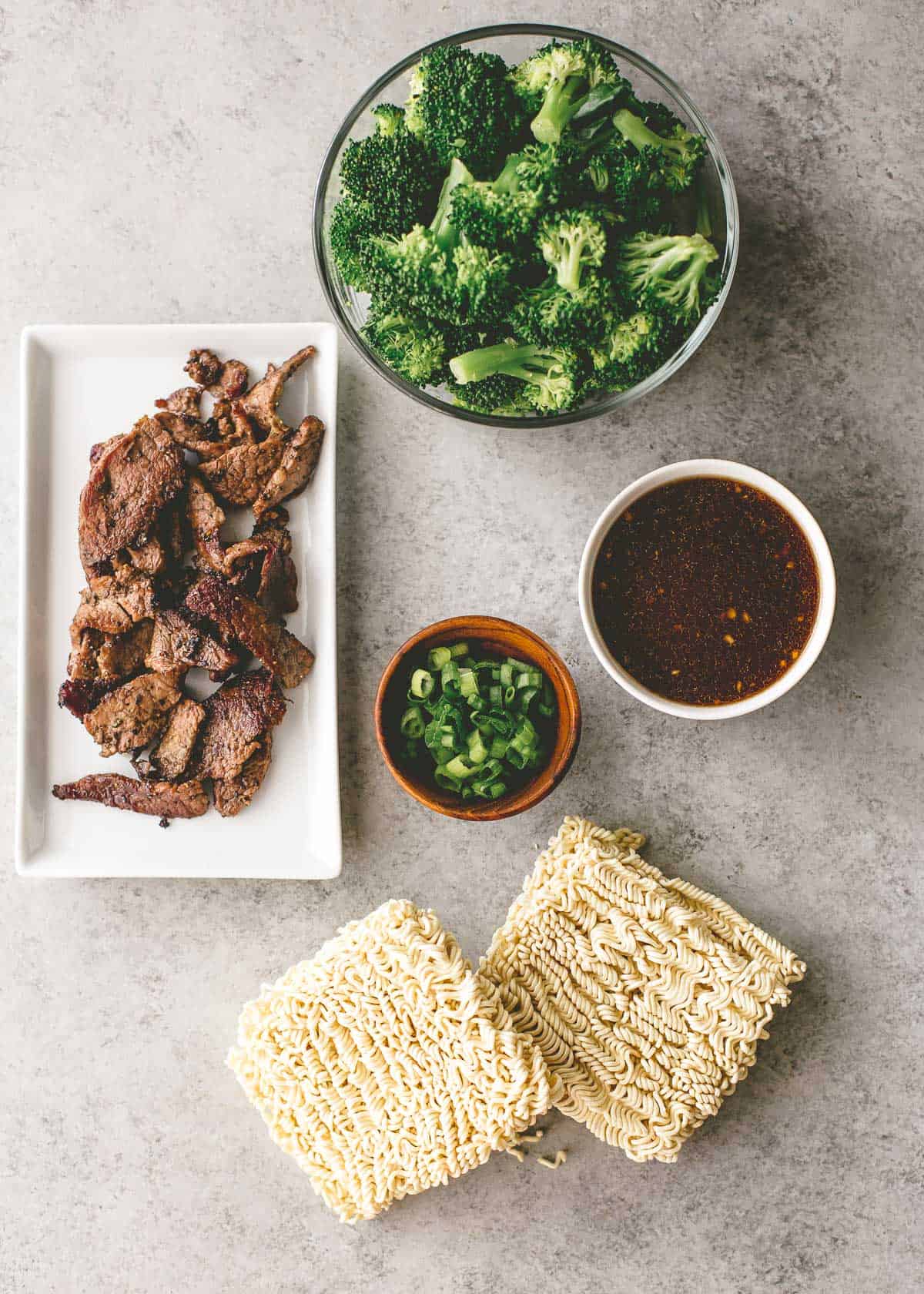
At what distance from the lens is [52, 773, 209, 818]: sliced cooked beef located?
91.2 inches

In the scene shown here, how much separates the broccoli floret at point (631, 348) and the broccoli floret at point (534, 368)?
0.15 feet

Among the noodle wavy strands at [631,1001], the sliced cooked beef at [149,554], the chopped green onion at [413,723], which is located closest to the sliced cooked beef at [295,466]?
the sliced cooked beef at [149,554]

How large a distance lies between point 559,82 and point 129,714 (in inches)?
64.6

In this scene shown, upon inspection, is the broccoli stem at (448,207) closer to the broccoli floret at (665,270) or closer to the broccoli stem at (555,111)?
the broccoli stem at (555,111)

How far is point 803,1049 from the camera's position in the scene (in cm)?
239

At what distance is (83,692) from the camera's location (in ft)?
7.68

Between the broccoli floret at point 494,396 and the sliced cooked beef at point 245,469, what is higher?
the broccoli floret at point 494,396

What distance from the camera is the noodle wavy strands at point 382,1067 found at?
2.17 meters

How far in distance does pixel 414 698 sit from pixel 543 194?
1081 mm

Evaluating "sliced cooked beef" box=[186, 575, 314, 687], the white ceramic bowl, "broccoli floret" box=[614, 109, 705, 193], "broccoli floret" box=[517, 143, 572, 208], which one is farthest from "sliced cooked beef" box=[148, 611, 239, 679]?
"broccoli floret" box=[614, 109, 705, 193]

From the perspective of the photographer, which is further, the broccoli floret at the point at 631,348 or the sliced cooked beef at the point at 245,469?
the sliced cooked beef at the point at 245,469

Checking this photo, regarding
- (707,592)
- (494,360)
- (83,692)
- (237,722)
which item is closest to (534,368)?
(494,360)

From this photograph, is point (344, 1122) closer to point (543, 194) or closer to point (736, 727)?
point (736, 727)

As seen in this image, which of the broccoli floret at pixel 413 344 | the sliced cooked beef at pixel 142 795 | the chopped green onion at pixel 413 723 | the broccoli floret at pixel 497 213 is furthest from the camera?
the sliced cooked beef at pixel 142 795
